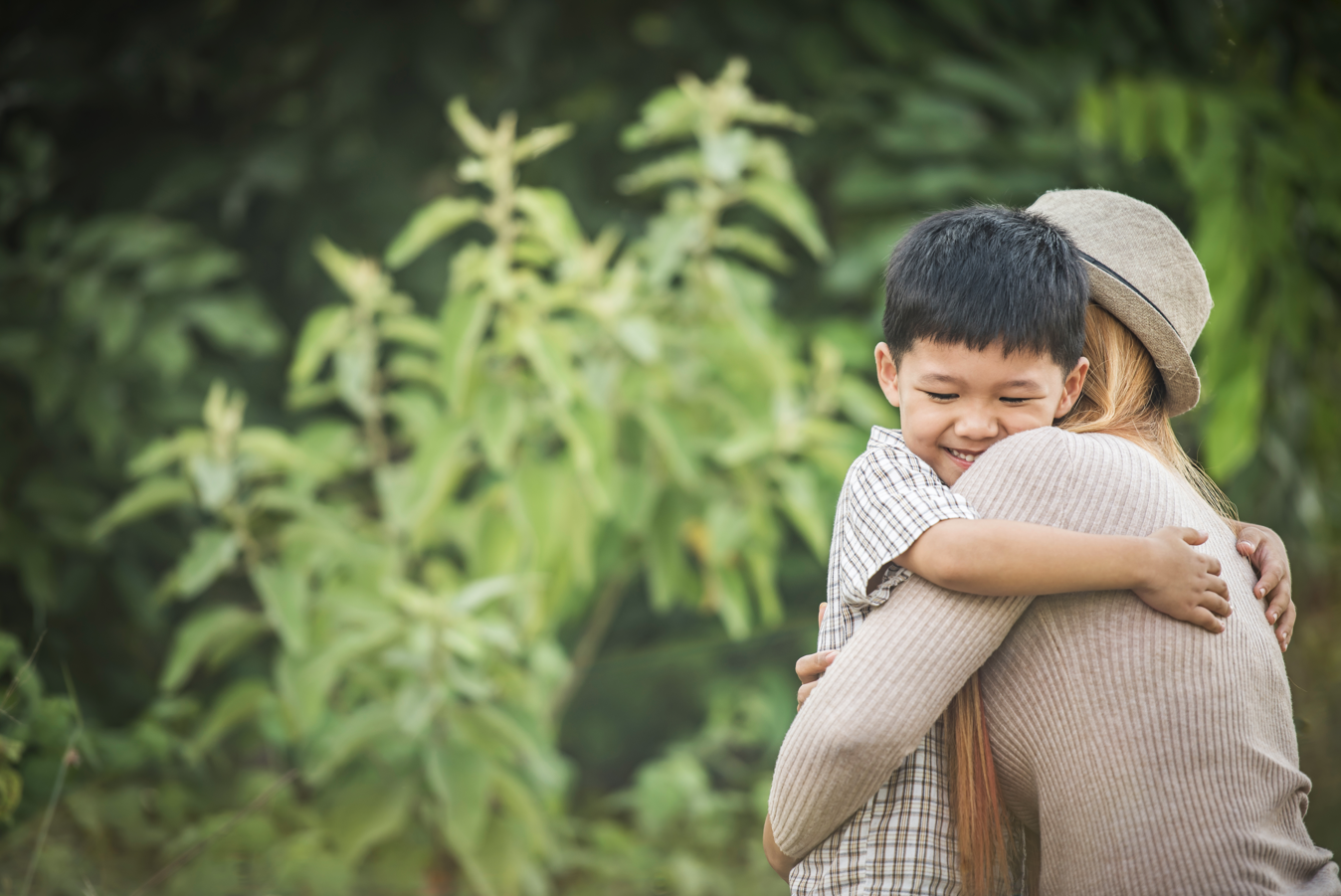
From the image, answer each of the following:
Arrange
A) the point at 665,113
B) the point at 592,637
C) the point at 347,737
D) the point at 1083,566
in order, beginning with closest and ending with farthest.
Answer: the point at 1083,566 < the point at 347,737 < the point at 665,113 < the point at 592,637

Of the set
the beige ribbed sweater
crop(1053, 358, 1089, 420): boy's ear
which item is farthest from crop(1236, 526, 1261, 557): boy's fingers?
crop(1053, 358, 1089, 420): boy's ear

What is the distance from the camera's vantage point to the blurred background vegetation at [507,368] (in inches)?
90.4

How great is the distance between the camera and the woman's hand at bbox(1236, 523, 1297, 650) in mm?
1016

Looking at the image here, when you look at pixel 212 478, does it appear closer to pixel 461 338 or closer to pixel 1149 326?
pixel 461 338

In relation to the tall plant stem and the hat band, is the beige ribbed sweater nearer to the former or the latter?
the hat band

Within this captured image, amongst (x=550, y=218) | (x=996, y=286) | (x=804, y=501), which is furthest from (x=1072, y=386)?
(x=550, y=218)

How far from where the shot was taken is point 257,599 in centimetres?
302

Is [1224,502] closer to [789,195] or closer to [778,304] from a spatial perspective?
[789,195]

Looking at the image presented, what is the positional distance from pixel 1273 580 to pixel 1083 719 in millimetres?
299

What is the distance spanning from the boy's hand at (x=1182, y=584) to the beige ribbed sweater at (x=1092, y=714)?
0.02 m

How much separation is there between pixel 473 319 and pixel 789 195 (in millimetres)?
784

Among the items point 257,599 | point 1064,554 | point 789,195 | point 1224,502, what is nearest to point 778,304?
point 789,195

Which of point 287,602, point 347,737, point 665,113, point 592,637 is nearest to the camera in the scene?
point 347,737

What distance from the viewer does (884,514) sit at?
0.95 metres
